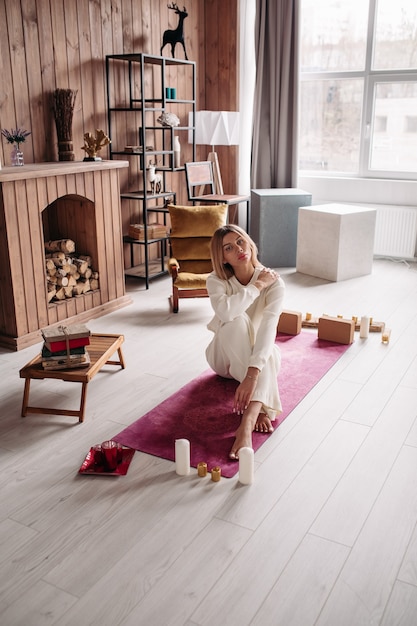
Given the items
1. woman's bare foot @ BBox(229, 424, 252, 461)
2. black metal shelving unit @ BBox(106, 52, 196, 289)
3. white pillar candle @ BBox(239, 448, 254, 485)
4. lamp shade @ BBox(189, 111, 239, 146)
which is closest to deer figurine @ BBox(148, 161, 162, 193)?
black metal shelving unit @ BBox(106, 52, 196, 289)

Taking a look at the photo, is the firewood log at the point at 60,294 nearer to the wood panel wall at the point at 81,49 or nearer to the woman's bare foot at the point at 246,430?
the wood panel wall at the point at 81,49

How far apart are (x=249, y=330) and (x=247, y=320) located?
5 centimetres

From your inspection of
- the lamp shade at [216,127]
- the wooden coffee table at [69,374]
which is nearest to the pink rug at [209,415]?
the wooden coffee table at [69,374]

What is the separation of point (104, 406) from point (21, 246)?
4.08 ft

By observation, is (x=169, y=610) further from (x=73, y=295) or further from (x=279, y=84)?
(x=279, y=84)

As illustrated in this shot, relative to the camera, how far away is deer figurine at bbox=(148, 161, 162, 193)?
5082 mm

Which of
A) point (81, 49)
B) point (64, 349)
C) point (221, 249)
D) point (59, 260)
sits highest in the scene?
point (81, 49)

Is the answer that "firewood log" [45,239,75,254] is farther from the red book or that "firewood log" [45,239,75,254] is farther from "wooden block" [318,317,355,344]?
"wooden block" [318,317,355,344]

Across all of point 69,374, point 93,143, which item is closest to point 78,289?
point 93,143

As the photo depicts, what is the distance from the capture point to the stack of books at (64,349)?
2.71 m

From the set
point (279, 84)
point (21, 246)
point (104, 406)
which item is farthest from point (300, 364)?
point (279, 84)

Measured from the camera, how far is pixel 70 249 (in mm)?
4215

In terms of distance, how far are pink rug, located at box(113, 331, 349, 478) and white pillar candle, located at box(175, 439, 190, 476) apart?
0.08 meters

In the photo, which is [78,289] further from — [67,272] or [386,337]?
[386,337]
